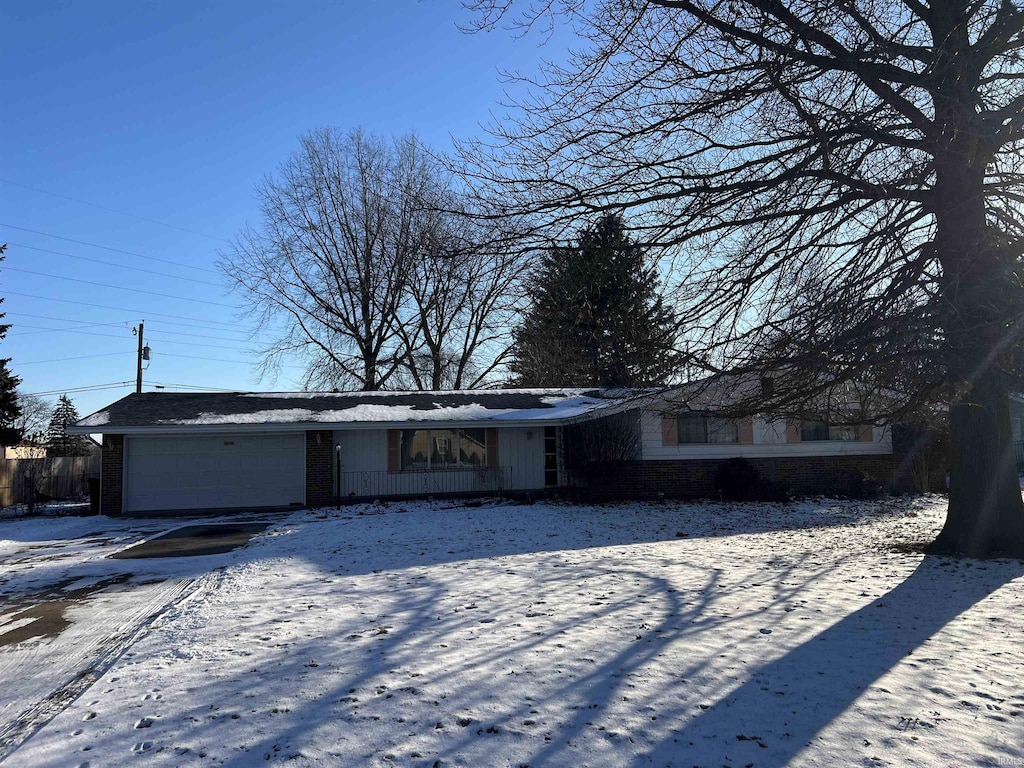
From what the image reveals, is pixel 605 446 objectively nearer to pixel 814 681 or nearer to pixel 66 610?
pixel 66 610

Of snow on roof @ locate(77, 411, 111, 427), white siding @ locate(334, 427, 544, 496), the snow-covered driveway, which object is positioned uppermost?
snow on roof @ locate(77, 411, 111, 427)

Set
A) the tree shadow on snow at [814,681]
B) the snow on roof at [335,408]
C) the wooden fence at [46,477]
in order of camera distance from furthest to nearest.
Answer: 1. the wooden fence at [46,477]
2. the snow on roof at [335,408]
3. the tree shadow on snow at [814,681]

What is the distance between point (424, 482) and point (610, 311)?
12.4m

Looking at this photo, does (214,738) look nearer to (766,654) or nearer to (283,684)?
(283,684)

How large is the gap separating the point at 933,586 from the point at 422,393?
17.4m

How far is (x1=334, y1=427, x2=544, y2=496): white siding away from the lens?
19.9m

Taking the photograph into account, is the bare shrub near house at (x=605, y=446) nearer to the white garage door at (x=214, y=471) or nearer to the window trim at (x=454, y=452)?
the window trim at (x=454, y=452)

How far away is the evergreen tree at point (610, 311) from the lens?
871cm

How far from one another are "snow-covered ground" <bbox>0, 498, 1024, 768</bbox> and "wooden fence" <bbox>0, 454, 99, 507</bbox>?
51.5 feet

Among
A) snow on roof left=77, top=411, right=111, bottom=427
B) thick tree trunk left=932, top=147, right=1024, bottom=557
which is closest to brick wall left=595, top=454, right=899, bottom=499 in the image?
thick tree trunk left=932, top=147, right=1024, bottom=557

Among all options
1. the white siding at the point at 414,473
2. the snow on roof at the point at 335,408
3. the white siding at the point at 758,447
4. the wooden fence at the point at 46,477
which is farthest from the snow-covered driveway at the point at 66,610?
the white siding at the point at 758,447

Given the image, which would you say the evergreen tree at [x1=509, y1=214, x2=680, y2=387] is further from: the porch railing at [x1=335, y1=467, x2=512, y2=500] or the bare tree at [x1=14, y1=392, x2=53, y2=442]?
the bare tree at [x1=14, y1=392, x2=53, y2=442]

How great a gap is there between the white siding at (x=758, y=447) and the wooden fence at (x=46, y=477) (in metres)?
17.5

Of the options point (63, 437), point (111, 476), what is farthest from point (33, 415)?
point (111, 476)
